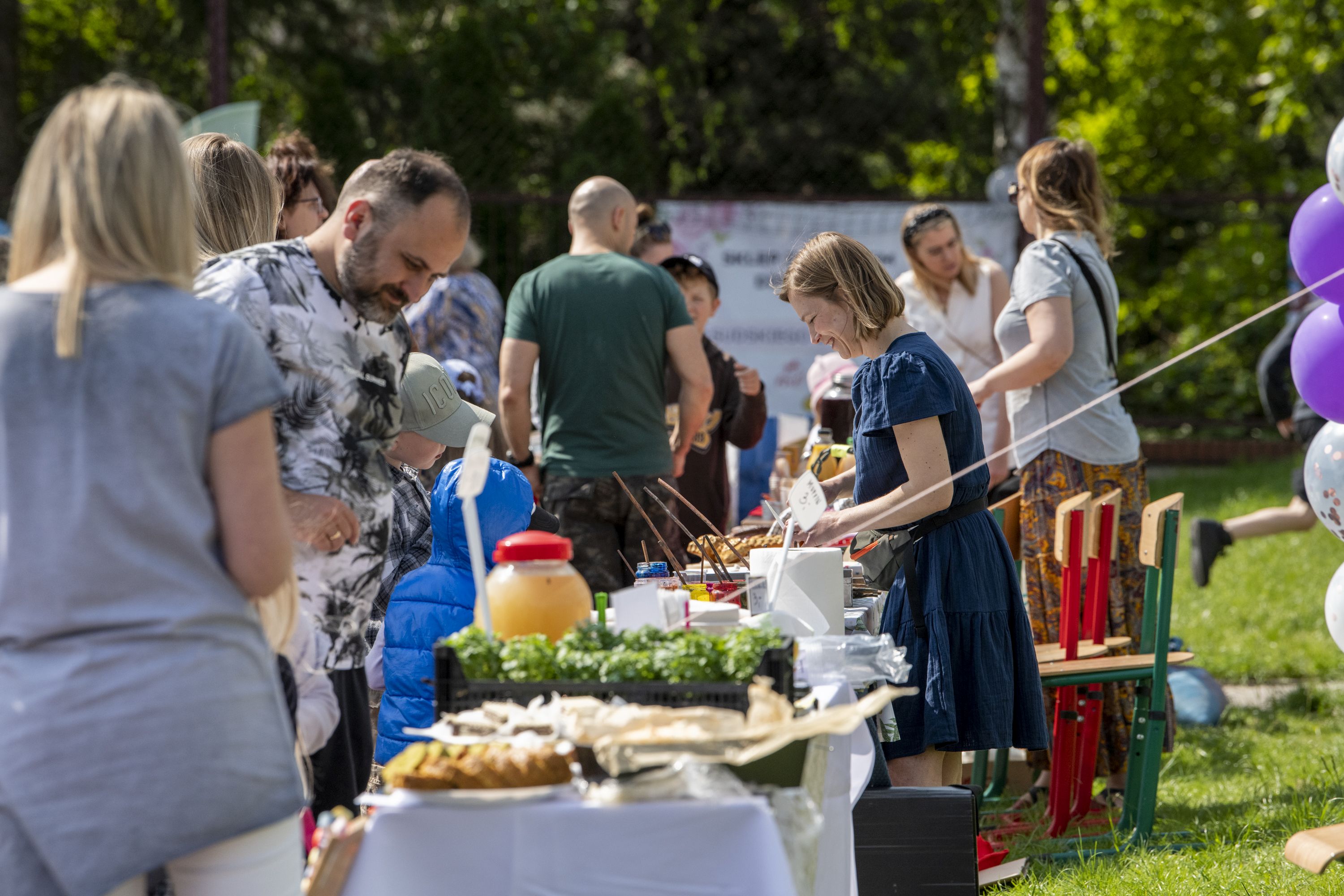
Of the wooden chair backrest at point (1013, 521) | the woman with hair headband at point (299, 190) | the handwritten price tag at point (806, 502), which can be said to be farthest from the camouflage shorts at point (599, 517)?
the handwritten price tag at point (806, 502)

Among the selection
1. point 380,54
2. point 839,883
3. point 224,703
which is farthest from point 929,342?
point 380,54

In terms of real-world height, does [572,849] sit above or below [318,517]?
below

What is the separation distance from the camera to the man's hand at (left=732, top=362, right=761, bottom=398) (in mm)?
5676

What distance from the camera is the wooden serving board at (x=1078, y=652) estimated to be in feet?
13.5

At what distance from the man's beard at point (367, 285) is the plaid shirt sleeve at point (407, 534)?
1.12 m

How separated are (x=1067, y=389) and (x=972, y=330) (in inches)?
37.9

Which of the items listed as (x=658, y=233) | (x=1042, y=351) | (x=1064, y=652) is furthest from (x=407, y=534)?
(x=658, y=233)

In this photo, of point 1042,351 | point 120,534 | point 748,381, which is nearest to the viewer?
point 120,534

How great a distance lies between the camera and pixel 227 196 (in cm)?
283

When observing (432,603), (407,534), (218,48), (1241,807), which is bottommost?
(1241,807)

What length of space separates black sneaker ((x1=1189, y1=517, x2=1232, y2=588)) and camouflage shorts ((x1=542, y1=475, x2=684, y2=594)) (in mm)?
3410

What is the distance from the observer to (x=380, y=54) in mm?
12820

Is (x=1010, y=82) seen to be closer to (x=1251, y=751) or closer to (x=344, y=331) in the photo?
(x=1251, y=751)

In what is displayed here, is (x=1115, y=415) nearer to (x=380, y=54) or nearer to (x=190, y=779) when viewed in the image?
(x=190, y=779)
